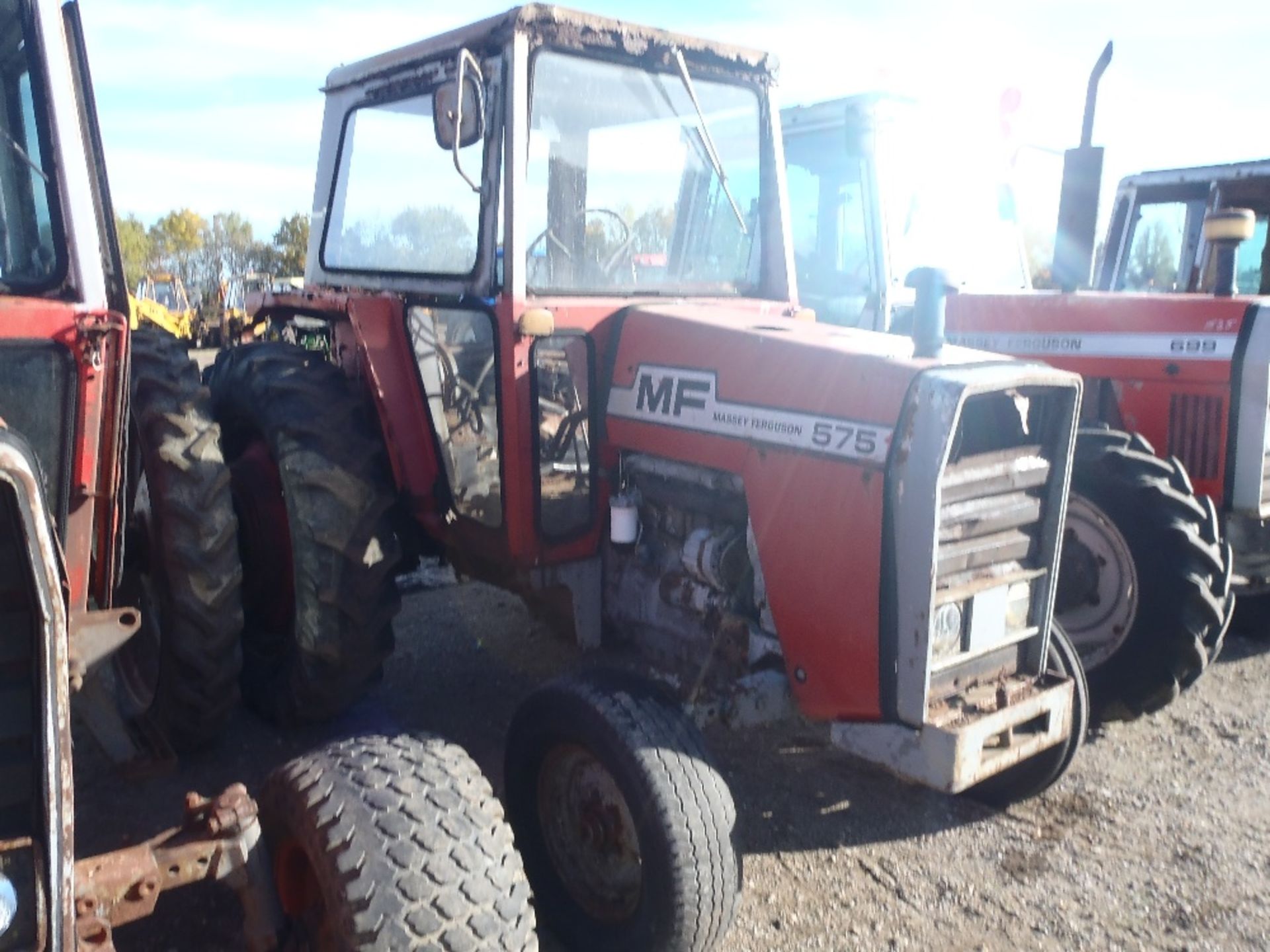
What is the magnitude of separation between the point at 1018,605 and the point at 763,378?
926mm

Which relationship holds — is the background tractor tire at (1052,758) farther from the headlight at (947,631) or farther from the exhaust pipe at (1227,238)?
the exhaust pipe at (1227,238)

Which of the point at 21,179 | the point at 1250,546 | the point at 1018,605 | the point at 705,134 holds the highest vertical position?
the point at 705,134

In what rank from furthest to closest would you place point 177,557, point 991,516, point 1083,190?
point 1083,190 < point 177,557 < point 991,516

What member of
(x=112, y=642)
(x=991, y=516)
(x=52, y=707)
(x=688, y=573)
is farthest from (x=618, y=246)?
(x=52, y=707)

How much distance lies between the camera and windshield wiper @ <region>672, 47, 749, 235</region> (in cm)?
320

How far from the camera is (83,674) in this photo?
2.24m

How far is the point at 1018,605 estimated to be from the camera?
2.86 meters

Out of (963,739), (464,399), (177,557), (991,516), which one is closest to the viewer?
(963,739)

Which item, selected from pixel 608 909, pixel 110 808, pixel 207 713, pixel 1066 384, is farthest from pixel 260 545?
pixel 1066 384

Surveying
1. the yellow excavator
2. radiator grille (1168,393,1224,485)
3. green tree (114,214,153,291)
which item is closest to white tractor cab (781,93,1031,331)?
radiator grille (1168,393,1224,485)

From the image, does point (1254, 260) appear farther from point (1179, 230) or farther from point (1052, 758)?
point (1052, 758)

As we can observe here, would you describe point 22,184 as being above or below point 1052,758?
above

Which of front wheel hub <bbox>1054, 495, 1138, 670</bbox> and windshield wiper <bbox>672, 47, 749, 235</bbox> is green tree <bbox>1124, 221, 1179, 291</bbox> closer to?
front wheel hub <bbox>1054, 495, 1138, 670</bbox>

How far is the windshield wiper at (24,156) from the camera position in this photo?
233 cm
